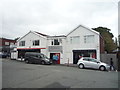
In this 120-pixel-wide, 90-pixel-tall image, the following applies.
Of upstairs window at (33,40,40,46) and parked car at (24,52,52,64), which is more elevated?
upstairs window at (33,40,40,46)

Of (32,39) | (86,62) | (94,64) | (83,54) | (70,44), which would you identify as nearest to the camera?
(94,64)

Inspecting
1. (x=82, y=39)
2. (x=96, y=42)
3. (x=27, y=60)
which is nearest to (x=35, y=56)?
(x=27, y=60)

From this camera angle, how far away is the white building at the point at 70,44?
2048 centimetres

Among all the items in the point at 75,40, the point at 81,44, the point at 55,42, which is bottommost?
the point at 81,44

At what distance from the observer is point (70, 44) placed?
22547mm

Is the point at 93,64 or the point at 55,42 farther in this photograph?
the point at 55,42

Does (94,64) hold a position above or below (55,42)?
below

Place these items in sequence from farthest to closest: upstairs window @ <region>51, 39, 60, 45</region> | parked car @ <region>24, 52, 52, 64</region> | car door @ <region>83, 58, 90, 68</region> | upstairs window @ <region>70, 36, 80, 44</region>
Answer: upstairs window @ <region>51, 39, 60, 45</region>, upstairs window @ <region>70, 36, 80, 44</region>, parked car @ <region>24, 52, 52, 64</region>, car door @ <region>83, 58, 90, 68</region>

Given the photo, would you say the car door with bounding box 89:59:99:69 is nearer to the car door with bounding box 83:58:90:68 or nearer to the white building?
the car door with bounding box 83:58:90:68

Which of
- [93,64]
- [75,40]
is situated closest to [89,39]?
[75,40]

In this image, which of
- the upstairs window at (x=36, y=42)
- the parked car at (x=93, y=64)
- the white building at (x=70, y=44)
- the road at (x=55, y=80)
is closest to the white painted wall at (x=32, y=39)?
the white building at (x=70, y=44)

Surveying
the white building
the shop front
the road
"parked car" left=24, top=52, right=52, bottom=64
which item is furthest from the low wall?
"parked car" left=24, top=52, right=52, bottom=64

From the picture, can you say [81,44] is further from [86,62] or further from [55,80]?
[55,80]

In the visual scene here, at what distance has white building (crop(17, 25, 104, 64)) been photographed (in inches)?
806
